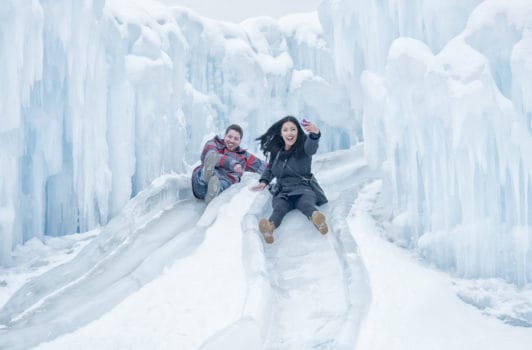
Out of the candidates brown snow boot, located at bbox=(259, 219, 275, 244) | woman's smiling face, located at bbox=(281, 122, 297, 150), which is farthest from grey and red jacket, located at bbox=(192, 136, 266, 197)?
brown snow boot, located at bbox=(259, 219, 275, 244)

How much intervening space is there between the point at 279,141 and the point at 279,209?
0.91 metres

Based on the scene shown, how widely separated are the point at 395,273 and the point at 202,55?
10707 mm

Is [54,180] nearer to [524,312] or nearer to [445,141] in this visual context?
[445,141]

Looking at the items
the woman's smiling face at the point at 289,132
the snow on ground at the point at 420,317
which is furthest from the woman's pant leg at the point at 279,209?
the snow on ground at the point at 420,317

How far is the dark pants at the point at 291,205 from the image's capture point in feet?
14.4

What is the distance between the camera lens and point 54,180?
5.94 m

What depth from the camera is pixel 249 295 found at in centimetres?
304

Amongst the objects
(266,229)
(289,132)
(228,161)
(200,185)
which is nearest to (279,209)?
(266,229)

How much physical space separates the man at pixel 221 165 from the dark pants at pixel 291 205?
1.34 meters

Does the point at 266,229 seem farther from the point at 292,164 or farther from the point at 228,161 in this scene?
the point at 228,161

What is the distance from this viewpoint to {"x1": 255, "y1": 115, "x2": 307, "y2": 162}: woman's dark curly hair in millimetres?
4754

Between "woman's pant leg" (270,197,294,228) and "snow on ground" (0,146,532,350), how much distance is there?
5.3 inches

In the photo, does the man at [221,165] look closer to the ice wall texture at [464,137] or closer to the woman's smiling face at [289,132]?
the woman's smiling face at [289,132]

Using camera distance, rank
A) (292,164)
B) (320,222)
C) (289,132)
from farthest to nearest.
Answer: (292,164) < (289,132) < (320,222)
